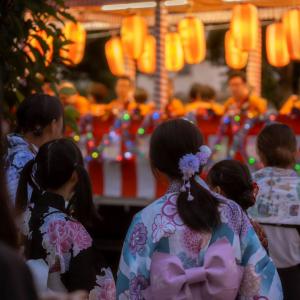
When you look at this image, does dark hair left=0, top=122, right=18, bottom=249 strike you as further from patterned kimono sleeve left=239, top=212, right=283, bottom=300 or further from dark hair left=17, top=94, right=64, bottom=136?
dark hair left=17, top=94, right=64, bottom=136

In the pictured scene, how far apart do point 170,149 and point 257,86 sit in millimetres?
10908

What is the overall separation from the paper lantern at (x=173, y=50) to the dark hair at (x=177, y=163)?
10272 millimetres

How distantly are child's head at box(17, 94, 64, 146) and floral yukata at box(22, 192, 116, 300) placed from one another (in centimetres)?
78

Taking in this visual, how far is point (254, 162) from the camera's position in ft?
31.9

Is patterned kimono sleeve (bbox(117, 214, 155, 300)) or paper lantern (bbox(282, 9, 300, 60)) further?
paper lantern (bbox(282, 9, 300, 60))

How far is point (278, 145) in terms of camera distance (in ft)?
14.7

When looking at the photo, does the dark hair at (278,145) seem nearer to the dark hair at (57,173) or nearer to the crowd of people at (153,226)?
the crowd of people at (153,226)

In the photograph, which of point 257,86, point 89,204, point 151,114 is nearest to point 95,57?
point 257,86

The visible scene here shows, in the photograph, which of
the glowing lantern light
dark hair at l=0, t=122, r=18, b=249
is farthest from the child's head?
dark hair at l=0, t=122, r=18, b=249

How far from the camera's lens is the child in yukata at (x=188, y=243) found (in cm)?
300

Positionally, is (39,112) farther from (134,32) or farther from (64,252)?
(134,32)

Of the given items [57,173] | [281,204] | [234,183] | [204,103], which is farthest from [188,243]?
[204,103]

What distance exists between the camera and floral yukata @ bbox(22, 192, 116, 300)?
11.0 feet

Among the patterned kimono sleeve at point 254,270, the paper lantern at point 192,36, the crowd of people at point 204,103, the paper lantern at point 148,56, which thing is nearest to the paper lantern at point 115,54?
the paper lantern at point 148,56
